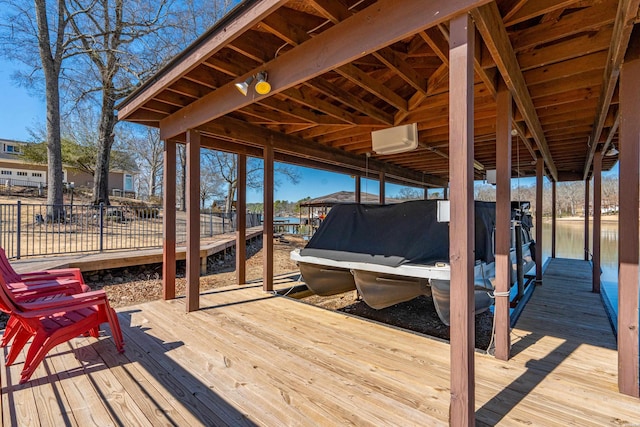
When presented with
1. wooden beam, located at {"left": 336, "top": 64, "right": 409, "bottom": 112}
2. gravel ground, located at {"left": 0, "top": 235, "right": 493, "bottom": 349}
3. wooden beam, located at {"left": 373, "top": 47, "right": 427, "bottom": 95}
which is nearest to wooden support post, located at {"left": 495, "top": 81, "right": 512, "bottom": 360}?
wooden beam, located at {"left": 373, "top": 47, "right": 427, "bottom": 95}

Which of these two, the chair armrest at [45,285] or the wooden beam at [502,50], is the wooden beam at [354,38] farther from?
the chair armrest at [45,285]

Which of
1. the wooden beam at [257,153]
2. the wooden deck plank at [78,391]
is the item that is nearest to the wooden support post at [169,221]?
the wooden beam at [257,153]

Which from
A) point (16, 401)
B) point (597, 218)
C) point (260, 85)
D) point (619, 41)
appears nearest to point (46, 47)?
point (260, 85)

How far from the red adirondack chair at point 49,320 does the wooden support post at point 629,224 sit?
406 cm

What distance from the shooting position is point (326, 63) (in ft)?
7.58

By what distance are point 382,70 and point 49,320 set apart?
13.3 feet

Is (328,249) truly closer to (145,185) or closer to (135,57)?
(135,57)

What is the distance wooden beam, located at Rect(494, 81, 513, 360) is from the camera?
264 cm

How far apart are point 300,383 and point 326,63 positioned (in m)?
2.43

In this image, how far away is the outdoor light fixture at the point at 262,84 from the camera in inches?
107

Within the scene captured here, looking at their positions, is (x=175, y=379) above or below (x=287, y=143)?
below

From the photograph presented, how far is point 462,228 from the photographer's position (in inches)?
66.2

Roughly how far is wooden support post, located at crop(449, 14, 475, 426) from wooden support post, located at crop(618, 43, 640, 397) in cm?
135

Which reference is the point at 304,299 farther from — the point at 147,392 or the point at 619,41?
the point at 619,41
